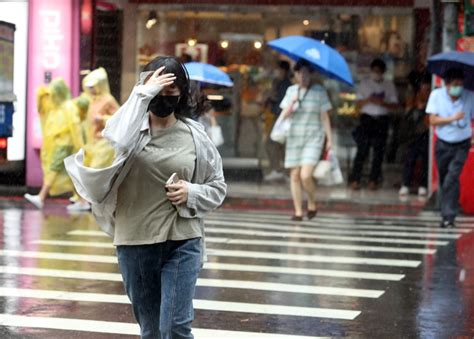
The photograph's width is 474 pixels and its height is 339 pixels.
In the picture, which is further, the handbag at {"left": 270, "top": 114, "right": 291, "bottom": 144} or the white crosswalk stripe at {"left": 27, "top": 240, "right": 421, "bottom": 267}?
the handbag at {"left": 270, "top": 114, "right": 291, "bottom": 144}

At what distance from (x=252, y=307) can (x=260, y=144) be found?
12.3 m

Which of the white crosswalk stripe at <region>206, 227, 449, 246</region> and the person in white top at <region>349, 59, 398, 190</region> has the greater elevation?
the person in white top at <region>349, 59, 398, 190</region>

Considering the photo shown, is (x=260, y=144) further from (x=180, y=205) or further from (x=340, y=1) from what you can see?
(x=180, y=205)

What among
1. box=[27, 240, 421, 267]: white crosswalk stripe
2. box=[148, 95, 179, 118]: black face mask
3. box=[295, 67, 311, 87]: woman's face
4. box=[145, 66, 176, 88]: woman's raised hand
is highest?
box=[145, 66, 176, 88]: woman's raised hand

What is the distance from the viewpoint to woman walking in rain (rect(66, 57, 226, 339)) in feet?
17.6

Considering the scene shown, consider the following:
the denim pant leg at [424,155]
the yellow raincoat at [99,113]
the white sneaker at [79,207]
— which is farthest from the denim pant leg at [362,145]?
the yellow raincoat at [99,113]

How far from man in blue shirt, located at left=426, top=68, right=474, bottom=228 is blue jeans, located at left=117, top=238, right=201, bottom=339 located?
9136mm

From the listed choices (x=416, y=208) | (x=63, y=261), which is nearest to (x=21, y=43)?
(x=416, y=208)

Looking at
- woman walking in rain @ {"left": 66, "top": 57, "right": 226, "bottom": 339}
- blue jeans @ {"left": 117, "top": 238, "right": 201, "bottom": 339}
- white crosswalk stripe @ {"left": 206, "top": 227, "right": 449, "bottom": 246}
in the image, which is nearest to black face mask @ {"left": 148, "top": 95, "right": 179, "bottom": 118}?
woman walking in rain @ {"left": 66, "top": 57, "right": 226, "bottom": 339}

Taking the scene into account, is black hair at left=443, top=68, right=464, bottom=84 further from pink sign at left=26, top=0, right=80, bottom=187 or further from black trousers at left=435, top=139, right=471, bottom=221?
pink sign at left=26, top=0, right=80, bottom=187

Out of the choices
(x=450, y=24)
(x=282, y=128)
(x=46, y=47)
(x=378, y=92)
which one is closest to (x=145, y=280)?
(x=282, y=128)

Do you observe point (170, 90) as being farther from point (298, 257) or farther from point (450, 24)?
point (450, 24)

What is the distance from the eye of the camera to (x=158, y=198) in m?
5.46

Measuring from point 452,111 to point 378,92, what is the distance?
5.76 metres
